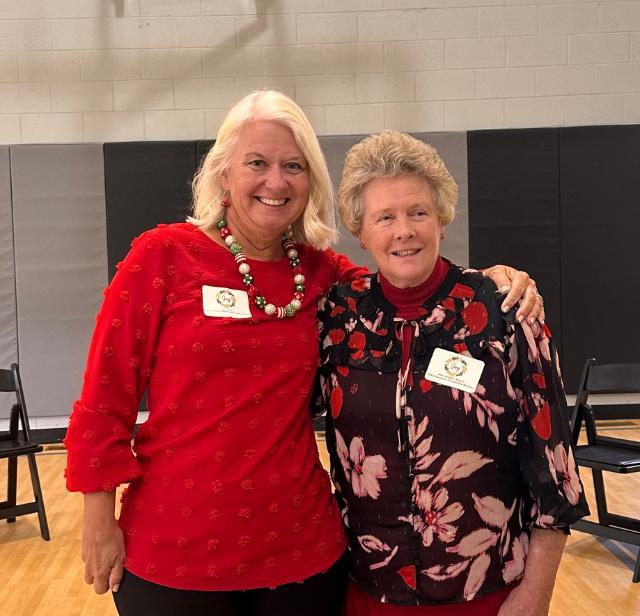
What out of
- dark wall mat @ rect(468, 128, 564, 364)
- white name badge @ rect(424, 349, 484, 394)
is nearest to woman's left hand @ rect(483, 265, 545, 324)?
white name badge @ rect(424, 349, 484, 394)

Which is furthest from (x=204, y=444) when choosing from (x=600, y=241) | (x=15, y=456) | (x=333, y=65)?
(x=600, y=241)

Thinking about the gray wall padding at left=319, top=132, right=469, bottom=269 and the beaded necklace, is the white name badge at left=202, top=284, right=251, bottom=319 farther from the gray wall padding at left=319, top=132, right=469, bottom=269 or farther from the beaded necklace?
the gray wall padding at left=319, top=132, right=469, bottom=269

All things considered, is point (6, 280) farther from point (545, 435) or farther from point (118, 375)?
point (545, 435)

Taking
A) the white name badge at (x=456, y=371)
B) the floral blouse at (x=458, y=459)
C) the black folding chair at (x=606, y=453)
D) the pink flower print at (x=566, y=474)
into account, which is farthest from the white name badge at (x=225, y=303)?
the black folding chair at (x=606, y=453)

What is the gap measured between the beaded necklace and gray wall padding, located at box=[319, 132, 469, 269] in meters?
4.89

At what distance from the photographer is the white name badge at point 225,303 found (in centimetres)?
148

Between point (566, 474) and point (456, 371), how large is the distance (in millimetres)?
279

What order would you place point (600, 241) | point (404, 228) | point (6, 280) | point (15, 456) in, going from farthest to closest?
point (600, 241) < point (6, 280) < point (15, 456) < point (404, 228)

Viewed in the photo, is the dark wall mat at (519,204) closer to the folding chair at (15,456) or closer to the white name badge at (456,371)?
the folding chair at (15,456)

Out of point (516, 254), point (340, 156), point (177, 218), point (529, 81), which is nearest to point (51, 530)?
point (177, 218)

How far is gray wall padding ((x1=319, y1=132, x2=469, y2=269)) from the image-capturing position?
21.6 ft

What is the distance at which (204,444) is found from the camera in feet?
4.67

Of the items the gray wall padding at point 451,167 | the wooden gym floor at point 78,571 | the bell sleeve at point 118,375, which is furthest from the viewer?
the gray wall padding at point 451,167

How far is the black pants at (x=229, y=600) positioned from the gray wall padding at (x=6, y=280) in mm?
5521
